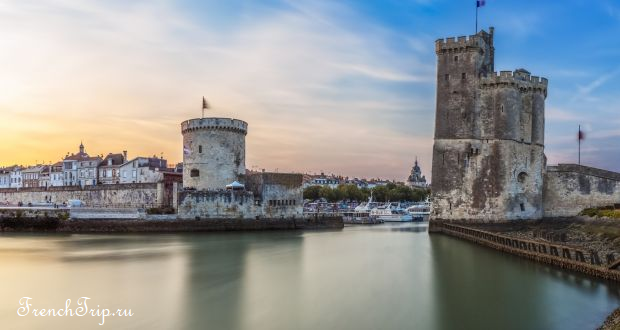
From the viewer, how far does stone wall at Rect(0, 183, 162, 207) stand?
131 feet

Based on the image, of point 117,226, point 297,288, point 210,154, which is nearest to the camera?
point 297,288

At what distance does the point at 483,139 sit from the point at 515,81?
13.3 ft

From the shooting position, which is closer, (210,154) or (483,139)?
(483,139)

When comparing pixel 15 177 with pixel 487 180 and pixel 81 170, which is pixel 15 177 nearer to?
pixel 81 170

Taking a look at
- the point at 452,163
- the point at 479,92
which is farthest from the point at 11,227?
the point at 479,92

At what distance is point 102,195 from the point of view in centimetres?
4362

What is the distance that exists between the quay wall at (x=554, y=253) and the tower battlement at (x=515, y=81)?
928cm

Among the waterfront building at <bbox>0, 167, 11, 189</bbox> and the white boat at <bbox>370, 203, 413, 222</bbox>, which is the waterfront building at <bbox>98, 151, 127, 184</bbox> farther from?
the white boat at <bbox>370, 203, 413, 222</bbox>

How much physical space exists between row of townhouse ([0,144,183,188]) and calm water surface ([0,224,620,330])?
2643 cm

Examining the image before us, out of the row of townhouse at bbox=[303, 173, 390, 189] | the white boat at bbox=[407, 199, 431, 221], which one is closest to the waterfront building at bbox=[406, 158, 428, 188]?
the row of townhouse at bbox=[303, 173, 390, 189]

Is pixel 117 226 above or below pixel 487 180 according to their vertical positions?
below

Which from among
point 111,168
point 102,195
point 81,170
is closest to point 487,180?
point 102,195

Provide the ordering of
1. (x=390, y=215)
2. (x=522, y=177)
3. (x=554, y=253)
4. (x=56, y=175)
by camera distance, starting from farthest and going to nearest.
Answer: (x=56, y=175), (x=390, y=215), (x=522, y=177), (x=554, y=253)

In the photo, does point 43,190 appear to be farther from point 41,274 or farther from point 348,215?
point 41,274
